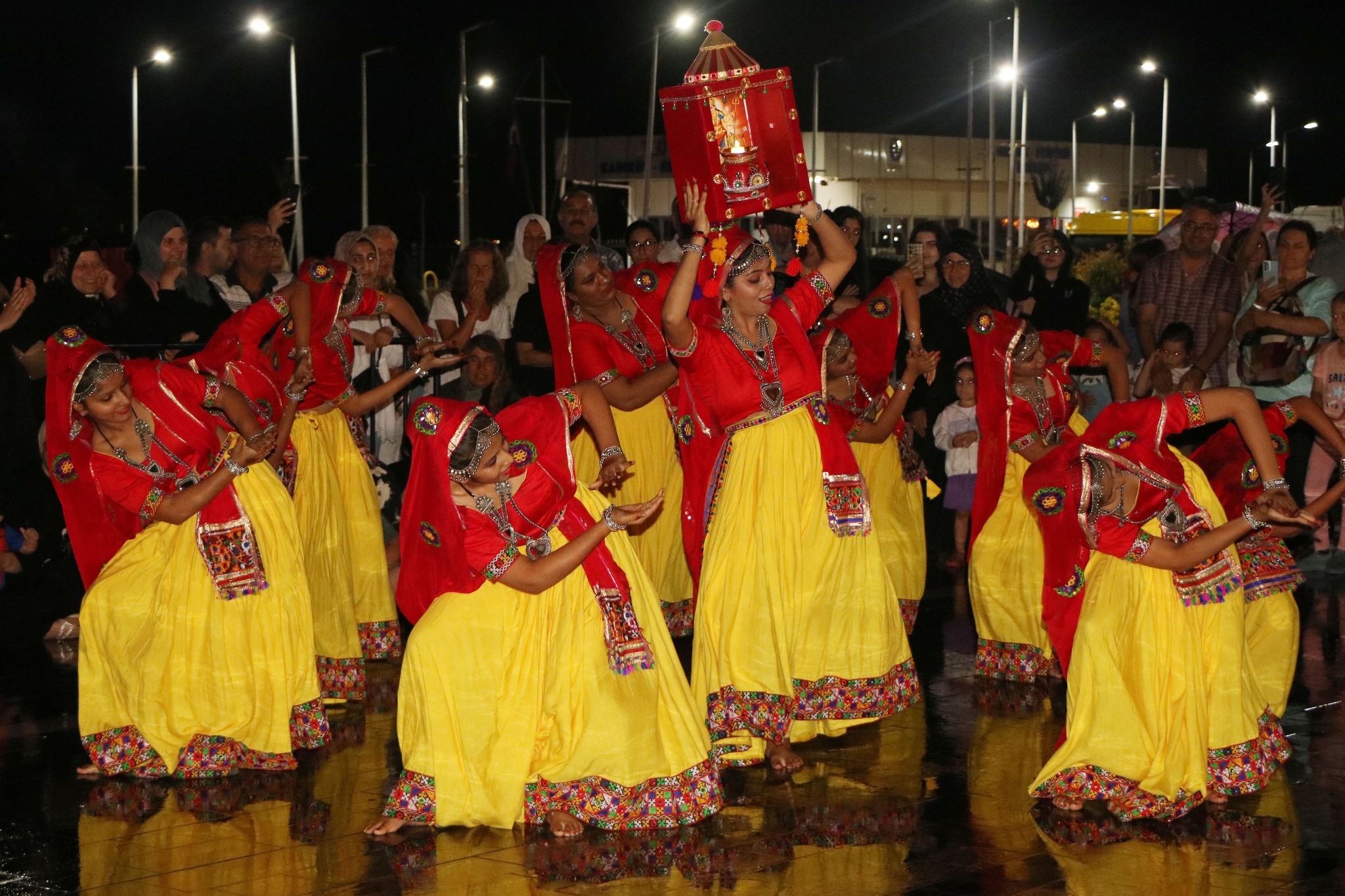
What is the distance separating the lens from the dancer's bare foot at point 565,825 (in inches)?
190

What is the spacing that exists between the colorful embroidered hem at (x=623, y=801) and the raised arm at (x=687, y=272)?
1.57 m

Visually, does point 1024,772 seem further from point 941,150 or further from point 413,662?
point 941,150

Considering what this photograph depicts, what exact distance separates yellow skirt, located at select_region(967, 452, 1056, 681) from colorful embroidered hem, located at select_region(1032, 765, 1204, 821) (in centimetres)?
191

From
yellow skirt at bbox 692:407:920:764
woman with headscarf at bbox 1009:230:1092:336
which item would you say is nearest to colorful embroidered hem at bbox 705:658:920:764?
yellow skirt at bbox 692:407:920:764

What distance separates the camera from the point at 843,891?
14.0 ft

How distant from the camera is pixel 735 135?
550 centimetres

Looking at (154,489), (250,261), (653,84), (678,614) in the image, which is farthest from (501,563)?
(653,84)

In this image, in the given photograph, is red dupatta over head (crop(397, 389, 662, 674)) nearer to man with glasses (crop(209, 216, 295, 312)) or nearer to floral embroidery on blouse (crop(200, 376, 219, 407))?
floral embroidery on blouse (crop(200, 376, 219, 407))

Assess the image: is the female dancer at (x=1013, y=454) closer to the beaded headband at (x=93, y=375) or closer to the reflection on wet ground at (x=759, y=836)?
the reflection on wet ground at (x=759, y=836)

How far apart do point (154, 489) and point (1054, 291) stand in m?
5.95

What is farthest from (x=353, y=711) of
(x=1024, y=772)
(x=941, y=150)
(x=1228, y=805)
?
(x=941, y=150)

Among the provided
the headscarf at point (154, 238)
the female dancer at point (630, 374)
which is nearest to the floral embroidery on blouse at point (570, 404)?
the female dancer at point (630, 374)

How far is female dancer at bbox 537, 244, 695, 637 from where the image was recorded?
7402 mm

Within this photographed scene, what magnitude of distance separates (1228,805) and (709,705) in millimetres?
1770
